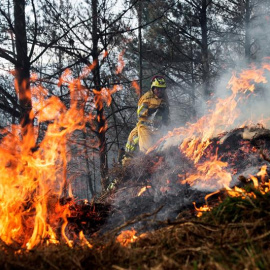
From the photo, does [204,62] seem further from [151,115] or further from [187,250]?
[187,250]

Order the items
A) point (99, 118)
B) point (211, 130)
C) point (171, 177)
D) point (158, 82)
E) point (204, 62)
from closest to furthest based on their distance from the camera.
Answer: point (171, 177) → point (211, 130) → point (158, 82) → point (99, 118) → point (204, 62)

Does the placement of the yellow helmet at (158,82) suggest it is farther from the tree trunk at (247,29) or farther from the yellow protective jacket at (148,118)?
the tree trunk at (247,29)

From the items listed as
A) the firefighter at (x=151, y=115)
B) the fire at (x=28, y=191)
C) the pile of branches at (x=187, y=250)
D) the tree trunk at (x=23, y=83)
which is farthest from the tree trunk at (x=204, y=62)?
the pile of branches at (x=187, y=250)

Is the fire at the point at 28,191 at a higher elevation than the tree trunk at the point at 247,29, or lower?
lower

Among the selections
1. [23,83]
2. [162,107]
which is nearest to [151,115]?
[162,107]

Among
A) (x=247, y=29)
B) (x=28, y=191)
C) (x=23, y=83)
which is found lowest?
(x=28, y=191)

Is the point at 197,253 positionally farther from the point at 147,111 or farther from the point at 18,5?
the point at 147,111

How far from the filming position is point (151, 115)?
33.8 ft

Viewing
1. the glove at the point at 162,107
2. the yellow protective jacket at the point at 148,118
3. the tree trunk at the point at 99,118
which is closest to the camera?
the tree trunk at the point at 99,118

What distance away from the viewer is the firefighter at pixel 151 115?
998 centimetres

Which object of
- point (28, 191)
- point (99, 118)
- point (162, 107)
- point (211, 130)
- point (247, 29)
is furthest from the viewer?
point (247, 29)

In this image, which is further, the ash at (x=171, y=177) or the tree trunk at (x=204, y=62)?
the tree trunk at (x=204, y=62)

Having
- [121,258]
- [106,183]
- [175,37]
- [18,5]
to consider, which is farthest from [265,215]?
[175,37]

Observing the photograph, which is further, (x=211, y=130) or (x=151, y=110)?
(x=151, y=110)
